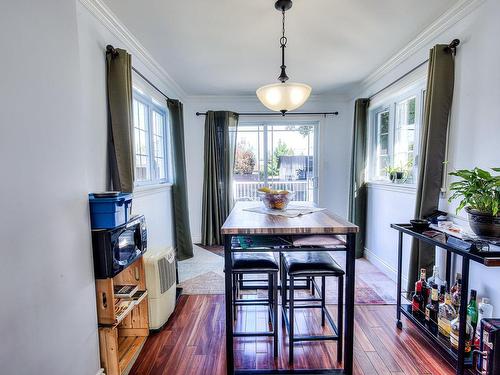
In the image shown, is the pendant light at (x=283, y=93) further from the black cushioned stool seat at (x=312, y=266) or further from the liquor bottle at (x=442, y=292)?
the liquor bottle at (x=442, y=292)

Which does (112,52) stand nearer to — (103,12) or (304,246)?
(103,12)

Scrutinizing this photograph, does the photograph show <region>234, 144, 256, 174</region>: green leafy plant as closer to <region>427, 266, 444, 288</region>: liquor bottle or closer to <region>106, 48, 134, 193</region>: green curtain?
<region>106, 48, 134, 193</region>: green curtain

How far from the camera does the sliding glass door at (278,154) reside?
4.39 m

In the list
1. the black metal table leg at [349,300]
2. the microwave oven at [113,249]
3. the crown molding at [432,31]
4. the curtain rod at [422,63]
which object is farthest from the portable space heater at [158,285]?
the crown molding at [432,31]

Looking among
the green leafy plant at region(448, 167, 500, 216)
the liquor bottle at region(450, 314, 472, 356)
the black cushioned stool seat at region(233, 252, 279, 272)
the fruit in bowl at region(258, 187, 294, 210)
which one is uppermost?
the green leafy plant at region(448, 167, 500, 216)

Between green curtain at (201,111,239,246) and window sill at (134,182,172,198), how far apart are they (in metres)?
0.76

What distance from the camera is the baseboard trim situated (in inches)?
115

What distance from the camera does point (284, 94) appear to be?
1909mm

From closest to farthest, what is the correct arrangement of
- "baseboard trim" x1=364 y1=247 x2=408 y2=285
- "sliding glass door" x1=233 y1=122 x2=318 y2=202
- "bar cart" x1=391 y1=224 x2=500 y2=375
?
"bar cart" x1=391 y1=224 x2=500 y2=375
"baseboard trim" x1=364 y1=247 x2=408 y2=285
"sliding glass door" x1=233 y1=122 x2=318 y2=202

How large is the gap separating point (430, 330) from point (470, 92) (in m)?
1.73

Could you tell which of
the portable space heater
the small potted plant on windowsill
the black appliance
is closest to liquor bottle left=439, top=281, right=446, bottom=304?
the black appliance

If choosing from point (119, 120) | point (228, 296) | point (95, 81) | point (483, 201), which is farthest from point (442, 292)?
point (95, 81)

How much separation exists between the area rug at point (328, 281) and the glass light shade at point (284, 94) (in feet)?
5.95

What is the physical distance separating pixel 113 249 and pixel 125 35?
73.0 inches
